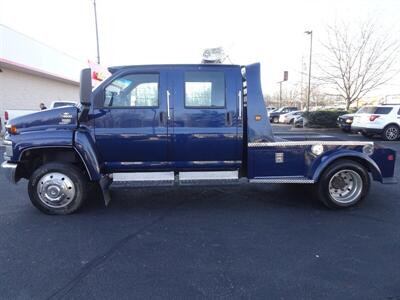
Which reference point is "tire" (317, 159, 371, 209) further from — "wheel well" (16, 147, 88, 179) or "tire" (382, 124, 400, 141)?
"tire" (382, 124, 400, 141)

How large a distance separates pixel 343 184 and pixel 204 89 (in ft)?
8.88

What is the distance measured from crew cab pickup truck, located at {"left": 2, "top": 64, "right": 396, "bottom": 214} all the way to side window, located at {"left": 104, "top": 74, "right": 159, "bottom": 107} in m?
0.01

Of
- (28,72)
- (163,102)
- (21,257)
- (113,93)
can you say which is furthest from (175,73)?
(28,72)

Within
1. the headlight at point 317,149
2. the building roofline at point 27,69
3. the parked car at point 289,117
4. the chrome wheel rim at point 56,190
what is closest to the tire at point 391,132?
the headlight at point 317,149

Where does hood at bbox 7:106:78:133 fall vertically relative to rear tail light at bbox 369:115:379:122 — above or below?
above

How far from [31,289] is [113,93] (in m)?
2.84

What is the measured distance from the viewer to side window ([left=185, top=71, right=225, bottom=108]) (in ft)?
15.8

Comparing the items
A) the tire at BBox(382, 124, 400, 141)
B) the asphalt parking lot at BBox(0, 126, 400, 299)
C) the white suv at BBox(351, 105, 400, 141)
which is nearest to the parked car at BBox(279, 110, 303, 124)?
the white suv at BBox(351, 105, 400, 141)

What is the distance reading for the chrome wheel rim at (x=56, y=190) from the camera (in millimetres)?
4699

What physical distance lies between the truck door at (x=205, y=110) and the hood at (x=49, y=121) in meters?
1.50

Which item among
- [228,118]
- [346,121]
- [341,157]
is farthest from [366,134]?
[228,118]

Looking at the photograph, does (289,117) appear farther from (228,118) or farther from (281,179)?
(228,118)

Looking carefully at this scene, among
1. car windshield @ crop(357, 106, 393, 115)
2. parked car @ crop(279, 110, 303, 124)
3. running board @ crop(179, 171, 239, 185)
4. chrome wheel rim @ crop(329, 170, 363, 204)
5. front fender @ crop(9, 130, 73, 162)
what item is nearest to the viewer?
front fender @ crop(9, 130, 73, 162)

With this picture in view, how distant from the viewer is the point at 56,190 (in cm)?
471
